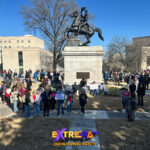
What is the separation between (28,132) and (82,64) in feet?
29.7

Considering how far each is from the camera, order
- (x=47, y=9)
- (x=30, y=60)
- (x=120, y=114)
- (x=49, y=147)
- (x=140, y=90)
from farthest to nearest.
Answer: (x=30, y=60) → (x=47, y=9) → (x=140, y=90) → (x=120, y=114) → (x=49, y=147)

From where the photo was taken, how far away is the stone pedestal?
527 inches

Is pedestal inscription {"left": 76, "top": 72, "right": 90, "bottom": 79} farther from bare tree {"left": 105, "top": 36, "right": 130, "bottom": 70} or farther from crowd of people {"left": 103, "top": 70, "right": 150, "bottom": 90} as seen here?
bare tree {"left": 105, "top": 36, "right": 130, "bottom": 70}

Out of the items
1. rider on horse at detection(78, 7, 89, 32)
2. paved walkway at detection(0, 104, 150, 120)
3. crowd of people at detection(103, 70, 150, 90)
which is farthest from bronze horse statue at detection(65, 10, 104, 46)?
paved walkway at detection(0, 104, 150, 120)

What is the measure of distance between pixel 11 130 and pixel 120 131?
465 centimetres

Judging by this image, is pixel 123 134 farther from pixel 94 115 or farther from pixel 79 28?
pixel 79 28

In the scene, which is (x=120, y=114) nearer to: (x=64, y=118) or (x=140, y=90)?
(x=140, y=90)

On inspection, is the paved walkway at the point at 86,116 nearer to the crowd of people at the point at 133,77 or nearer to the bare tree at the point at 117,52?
the crowd of people at the point at 133,77

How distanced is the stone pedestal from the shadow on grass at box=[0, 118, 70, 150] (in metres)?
7.19

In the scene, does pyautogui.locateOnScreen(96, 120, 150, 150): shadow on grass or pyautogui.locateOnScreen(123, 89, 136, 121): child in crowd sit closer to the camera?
pyautogui.locateOnScreen(96, 120, 150, 150): shadow on grass

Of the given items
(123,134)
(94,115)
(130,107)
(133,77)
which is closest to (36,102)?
(94,115)

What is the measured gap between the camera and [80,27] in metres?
13.2

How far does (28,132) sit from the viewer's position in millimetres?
5582

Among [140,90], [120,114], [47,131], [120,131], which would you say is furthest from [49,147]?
[140,90]
